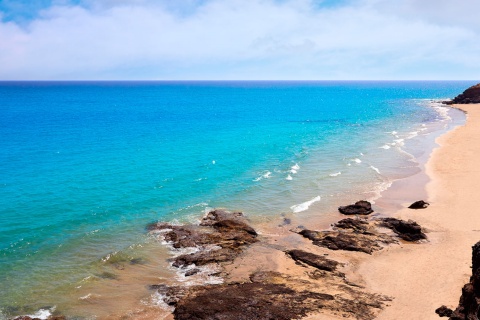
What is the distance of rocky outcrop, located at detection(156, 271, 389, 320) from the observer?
71.3 feet

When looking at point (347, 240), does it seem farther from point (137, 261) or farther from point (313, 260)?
point (137, 261)

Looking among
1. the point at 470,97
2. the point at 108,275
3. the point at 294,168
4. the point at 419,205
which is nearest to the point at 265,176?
the point at 294,168

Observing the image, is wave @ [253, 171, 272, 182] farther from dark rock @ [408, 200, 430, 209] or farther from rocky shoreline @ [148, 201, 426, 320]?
dark rock @ [408, 200, 430, 209]

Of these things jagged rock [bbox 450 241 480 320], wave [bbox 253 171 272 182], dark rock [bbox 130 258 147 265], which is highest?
jagged rock [bbox 450 241 480 320]

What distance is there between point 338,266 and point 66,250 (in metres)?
21.2

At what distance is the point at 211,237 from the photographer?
3338 cm

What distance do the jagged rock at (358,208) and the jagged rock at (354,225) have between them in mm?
2835

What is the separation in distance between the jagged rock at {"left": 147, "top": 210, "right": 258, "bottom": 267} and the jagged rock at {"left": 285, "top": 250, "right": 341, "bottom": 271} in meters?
4.33

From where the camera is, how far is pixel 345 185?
50094 mm

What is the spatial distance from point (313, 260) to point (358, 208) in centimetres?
1294

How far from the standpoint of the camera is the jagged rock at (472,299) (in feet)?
54.7

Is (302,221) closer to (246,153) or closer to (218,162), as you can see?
(218,162)

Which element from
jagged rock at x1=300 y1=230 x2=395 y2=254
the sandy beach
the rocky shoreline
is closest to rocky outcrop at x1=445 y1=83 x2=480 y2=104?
the sandy beach

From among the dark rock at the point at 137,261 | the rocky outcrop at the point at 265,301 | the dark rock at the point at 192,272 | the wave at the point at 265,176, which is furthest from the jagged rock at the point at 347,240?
the wave at the point at 265,176
